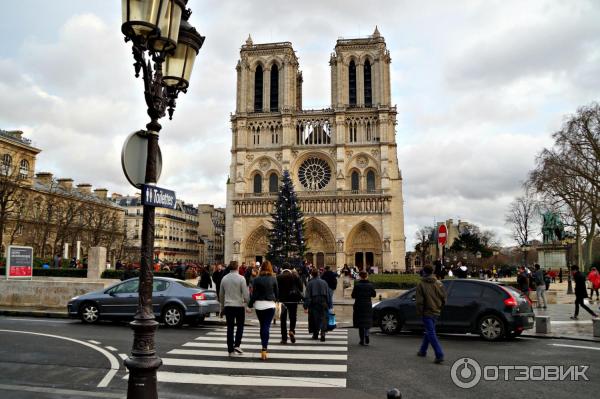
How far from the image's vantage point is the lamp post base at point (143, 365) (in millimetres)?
3891

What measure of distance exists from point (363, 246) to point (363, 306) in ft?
143

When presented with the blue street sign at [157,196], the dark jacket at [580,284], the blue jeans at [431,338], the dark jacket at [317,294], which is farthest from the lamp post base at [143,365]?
the dark jacket at [580,284]

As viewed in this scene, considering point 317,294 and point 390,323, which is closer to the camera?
point 317,294

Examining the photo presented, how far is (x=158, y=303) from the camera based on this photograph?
12.1 m

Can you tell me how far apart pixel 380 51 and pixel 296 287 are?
4898 cm

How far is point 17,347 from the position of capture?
8805mm

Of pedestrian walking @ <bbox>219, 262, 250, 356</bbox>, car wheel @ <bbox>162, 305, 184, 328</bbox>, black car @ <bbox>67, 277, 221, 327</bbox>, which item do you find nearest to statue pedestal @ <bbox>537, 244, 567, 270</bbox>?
black car @ <bbox>67, 277, 221, 327</bbox>

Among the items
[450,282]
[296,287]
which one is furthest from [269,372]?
[450,282]

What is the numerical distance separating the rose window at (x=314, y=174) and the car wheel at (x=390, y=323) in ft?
144

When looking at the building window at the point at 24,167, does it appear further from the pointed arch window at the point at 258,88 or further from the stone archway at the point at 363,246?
the stone archway at the point at 363,246

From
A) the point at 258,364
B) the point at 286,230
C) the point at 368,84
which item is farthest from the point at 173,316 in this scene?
the point at 368,84

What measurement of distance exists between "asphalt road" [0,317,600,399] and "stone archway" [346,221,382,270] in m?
41.2

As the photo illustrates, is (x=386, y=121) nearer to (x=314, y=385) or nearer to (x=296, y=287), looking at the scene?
(x=296, y=287)

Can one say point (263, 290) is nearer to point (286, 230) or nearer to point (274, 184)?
point (286, 230)
